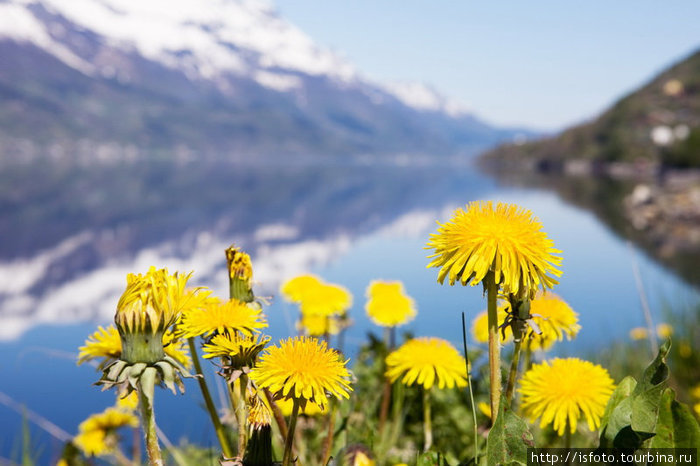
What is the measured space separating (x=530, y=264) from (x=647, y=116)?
440 ft

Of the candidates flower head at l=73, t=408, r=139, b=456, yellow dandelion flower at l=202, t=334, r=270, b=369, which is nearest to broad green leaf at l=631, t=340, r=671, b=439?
yellow dandelion flower at l=202, t=334, r=270, b=369

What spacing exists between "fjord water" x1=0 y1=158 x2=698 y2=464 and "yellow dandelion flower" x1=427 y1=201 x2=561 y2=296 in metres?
0.62

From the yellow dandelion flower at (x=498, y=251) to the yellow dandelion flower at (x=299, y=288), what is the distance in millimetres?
2101

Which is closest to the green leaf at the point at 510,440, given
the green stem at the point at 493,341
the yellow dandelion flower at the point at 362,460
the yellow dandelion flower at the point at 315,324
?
the green stem at the point at 493,341

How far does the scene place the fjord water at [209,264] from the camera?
916 centimetres

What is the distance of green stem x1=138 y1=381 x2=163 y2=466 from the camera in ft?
4.04

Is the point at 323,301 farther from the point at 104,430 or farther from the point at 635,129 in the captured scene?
the point at 635,129

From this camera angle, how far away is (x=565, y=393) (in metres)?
1.87

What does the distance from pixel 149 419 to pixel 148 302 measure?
10.1 inches

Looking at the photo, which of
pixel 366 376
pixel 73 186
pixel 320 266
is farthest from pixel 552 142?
pixel 366 376

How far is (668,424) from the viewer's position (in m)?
1.51

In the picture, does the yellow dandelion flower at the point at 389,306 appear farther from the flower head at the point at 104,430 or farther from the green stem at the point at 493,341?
the green stem at the point at 493,341

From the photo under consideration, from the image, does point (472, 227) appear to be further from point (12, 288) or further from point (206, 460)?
point (12, 288)

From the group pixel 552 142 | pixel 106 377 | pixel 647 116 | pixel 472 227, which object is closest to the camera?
pixel 106 377
